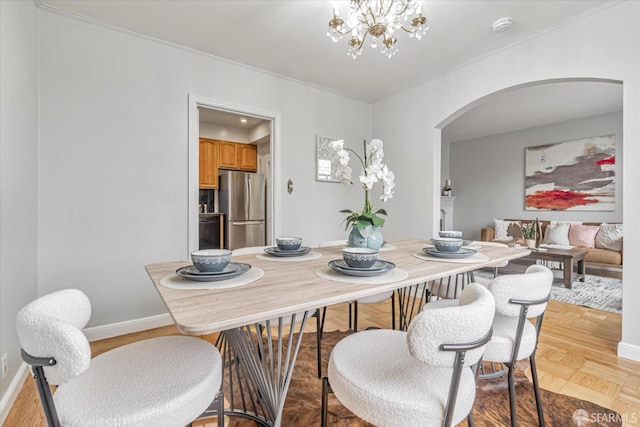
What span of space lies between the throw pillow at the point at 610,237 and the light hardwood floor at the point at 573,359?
1999 millimetres

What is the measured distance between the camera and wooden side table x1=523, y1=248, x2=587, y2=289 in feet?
12.2

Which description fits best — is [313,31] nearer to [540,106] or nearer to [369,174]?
[369,174]

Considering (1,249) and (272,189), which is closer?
(1,249)

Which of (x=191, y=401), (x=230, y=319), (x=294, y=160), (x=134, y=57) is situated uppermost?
(x=134, y=57)

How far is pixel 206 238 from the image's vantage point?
194 inches

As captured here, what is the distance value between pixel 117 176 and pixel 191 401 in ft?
7.48

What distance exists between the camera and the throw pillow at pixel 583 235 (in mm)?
4521

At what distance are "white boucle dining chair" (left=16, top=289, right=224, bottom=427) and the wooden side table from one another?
4.37m

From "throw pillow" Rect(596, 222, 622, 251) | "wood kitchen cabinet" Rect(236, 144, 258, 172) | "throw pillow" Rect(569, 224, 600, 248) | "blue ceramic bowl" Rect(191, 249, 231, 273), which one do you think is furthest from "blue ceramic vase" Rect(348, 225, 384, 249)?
"throw pillow" Rect(569, 224, 600, 248)

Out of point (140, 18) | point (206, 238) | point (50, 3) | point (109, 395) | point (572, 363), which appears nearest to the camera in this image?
point (109, 395)

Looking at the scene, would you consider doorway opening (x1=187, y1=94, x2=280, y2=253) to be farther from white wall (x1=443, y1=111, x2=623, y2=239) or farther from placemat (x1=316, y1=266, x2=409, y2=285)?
white wall (x1=443, y1=111, x2=623, y2=239)

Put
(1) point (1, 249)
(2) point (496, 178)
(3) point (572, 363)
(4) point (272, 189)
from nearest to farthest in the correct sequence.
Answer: (1) point (1, 249), (3) point (572, 363), (4) point (272, 189), (2) point (496, 178)

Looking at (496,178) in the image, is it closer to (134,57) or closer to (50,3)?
(134,57)

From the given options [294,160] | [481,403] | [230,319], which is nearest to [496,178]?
[294,160]
